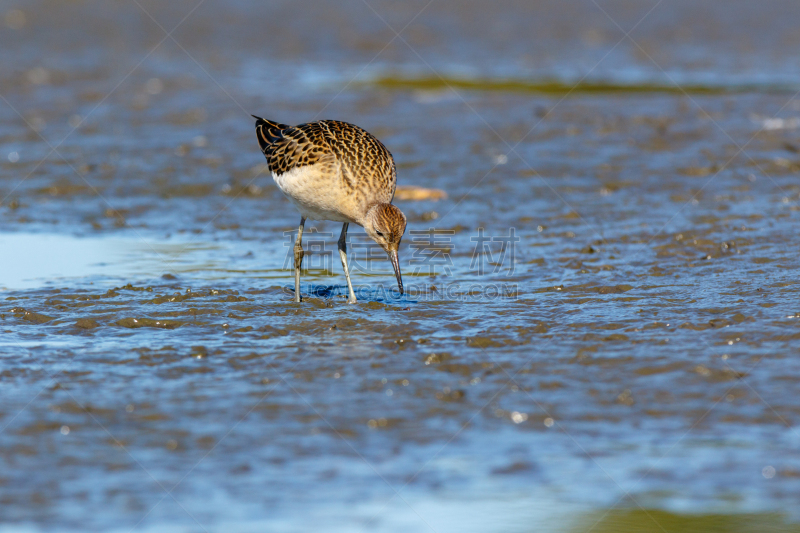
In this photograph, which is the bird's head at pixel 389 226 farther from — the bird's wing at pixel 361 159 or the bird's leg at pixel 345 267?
the bird's leg at pixel 345 267

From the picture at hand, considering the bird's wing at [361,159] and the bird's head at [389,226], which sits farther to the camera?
the bird's wing at [361,159]

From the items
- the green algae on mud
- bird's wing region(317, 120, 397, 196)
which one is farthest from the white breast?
the green algae on mud

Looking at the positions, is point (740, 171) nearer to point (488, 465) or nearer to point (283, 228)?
point (283, 228)

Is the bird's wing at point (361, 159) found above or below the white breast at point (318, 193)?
above

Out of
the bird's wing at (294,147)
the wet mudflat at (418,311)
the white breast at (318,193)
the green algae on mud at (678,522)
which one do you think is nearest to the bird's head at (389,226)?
the white breast at (318,193)

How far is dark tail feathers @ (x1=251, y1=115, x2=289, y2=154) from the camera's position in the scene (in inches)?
354

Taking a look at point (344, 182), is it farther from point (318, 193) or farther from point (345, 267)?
point (345, 267)

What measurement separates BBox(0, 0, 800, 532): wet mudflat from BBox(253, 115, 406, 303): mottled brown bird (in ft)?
2.13

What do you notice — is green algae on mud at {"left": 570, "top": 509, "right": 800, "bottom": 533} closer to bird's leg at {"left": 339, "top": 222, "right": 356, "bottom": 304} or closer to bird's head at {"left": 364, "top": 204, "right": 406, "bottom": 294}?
bird's head at {"left": 364, "top": 204, "right": 406, "bottom": 294}

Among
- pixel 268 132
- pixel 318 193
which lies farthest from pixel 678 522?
pixel 268 132

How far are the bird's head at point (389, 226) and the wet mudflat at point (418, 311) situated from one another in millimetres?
455

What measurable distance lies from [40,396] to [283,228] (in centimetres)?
487

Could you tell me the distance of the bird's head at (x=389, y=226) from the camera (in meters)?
7.49

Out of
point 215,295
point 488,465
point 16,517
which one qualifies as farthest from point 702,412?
point 215,295
